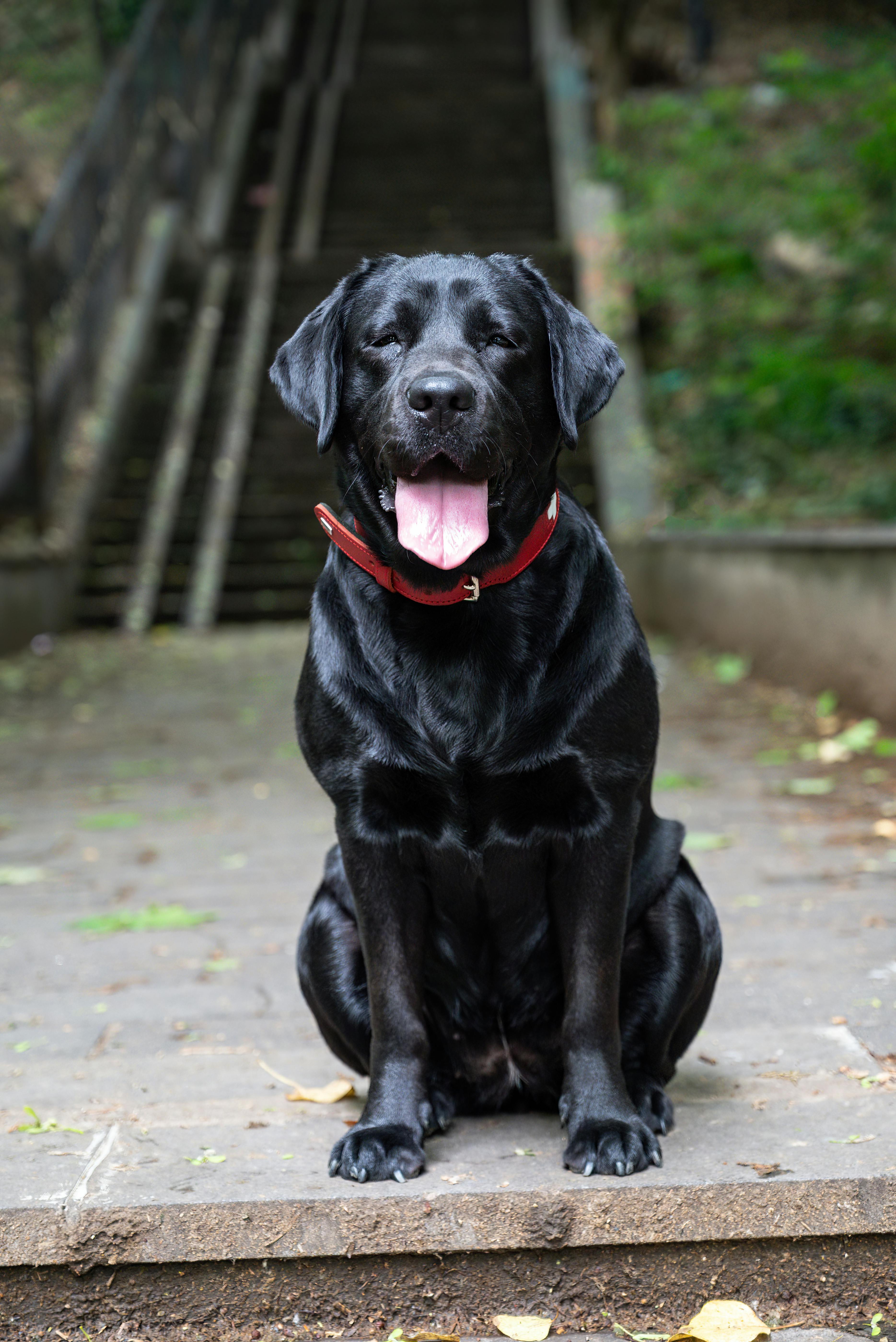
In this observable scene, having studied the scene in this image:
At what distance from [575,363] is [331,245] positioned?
15089mm

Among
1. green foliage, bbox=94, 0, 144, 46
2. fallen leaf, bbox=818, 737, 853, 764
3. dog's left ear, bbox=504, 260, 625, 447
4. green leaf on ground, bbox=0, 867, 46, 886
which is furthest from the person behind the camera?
green foliage, bbox=94, 0, 144, 46

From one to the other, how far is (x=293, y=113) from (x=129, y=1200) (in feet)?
64.5

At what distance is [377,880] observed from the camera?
8.32ft

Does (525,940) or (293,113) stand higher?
(293,113)

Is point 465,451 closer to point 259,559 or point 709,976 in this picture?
point 709,976

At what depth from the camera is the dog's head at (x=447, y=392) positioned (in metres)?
2.38

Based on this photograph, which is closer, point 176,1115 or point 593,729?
point 593,729

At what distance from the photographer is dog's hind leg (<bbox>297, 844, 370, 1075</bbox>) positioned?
2758 millimetres

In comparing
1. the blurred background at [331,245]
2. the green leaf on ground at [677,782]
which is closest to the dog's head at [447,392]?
the green leaf on ground at [677,782]

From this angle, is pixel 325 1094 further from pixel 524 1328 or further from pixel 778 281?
pixel 778 281

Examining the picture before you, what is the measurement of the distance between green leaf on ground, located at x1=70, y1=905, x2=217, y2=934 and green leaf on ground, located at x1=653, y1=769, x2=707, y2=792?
7.21ft

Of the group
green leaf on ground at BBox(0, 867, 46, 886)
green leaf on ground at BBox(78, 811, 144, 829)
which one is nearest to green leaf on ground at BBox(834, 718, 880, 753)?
green leaf on ground at BBox(78, 811, 144, 829)

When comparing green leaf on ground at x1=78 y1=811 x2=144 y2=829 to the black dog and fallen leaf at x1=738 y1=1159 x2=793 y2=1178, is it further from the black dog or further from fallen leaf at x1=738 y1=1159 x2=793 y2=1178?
fallen leaf at x1=738 y1=1159 x2=793 y2=1178

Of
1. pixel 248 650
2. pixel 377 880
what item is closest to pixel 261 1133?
pixel 377 880
